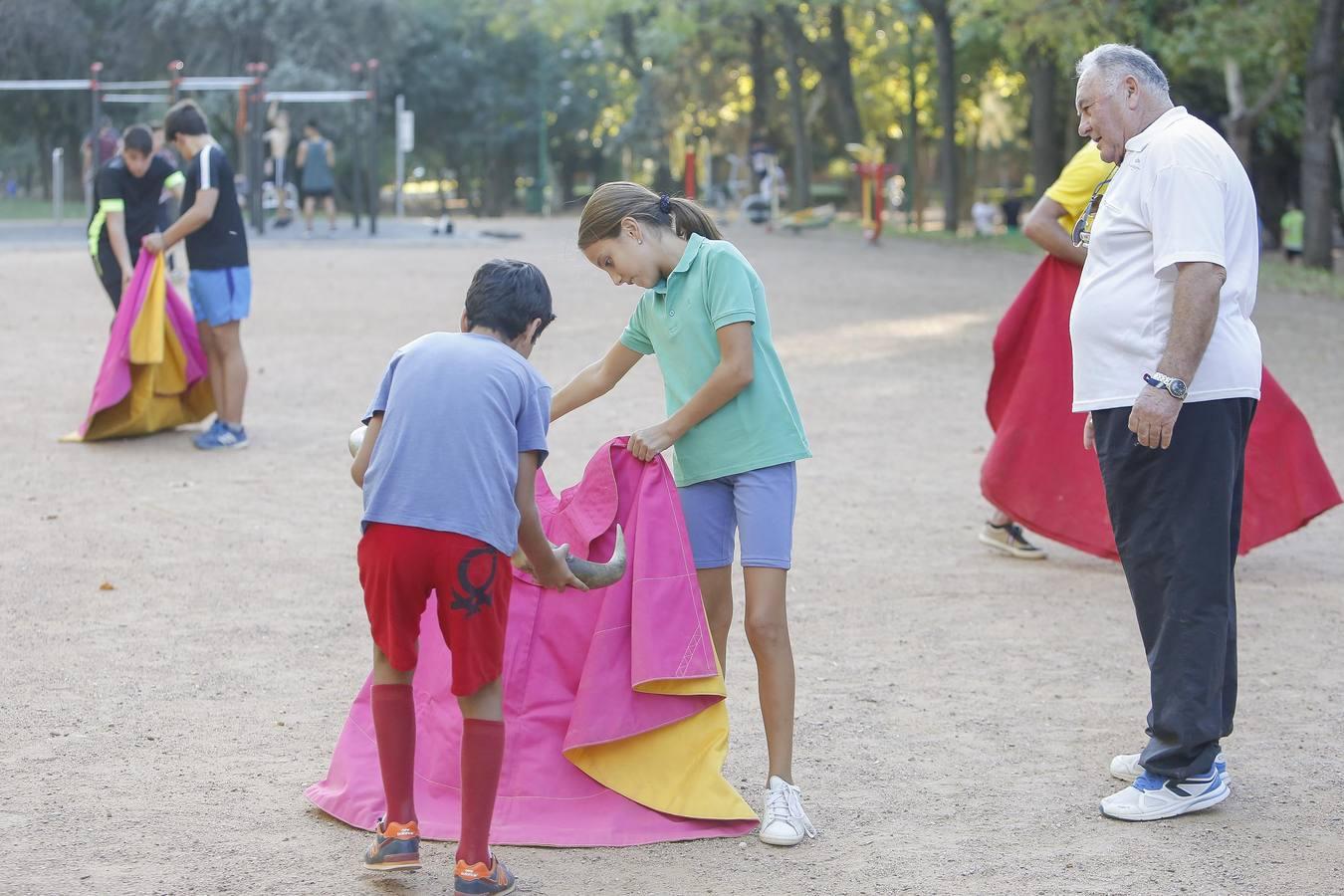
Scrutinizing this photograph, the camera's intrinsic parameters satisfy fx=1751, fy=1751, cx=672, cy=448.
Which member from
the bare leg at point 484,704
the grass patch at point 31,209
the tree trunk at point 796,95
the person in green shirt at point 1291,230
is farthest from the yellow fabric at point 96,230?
the tree trunk at point 796,95

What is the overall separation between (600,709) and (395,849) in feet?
2.06

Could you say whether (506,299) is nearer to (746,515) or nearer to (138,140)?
(746,515)

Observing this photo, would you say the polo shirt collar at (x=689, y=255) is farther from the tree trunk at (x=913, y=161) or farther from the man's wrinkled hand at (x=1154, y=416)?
the tree trunk at (x=913, y=161)

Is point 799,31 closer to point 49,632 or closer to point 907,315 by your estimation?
point 907,315

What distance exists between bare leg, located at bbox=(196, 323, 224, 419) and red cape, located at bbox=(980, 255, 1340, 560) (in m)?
4.35

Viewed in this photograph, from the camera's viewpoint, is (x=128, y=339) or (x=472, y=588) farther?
(x=128, y=339)

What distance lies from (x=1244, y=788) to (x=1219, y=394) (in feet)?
3.61

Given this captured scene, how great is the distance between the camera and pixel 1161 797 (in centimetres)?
427

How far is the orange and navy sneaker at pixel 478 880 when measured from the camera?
3.66 metres

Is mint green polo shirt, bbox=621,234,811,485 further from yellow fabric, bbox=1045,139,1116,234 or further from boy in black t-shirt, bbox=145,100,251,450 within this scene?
boy in black t-shirt, bbox=145,100,251,450

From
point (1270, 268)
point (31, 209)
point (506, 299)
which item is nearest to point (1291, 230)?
point (1270, 268)

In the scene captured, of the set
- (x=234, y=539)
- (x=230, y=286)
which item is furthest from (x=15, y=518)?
(x=230, y=286)

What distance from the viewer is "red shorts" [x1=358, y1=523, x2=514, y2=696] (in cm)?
359

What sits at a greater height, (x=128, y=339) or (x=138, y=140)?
(x=138, y=140)
